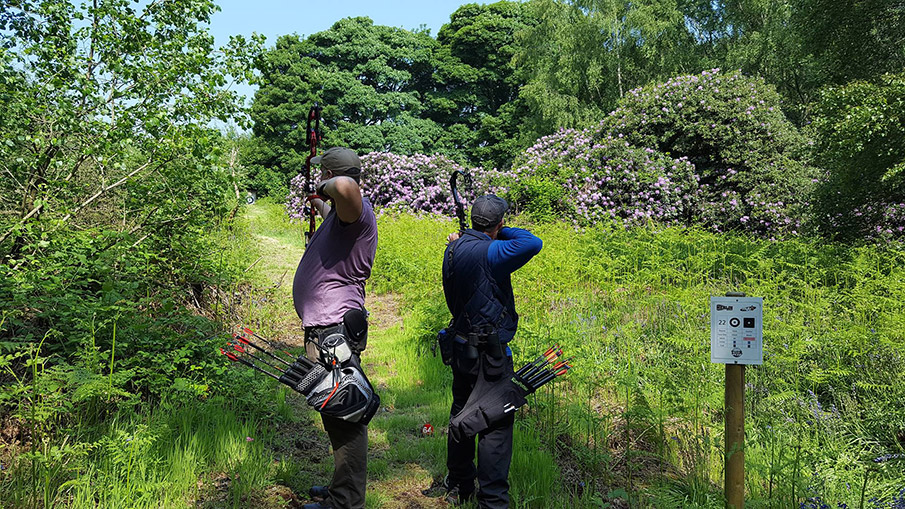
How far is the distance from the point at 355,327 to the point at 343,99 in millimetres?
28385

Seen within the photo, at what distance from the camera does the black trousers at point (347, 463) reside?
289cm

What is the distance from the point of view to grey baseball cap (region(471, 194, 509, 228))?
10.9 ft

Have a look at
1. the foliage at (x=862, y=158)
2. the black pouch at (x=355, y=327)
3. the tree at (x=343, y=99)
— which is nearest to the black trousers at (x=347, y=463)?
the black pouch at (x=355, y=327)

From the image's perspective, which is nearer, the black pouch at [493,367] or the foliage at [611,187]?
the black pouch at [493,367]

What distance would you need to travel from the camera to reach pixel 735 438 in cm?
290

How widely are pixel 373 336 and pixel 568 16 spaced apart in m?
24.0

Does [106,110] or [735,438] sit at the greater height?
[106,110]

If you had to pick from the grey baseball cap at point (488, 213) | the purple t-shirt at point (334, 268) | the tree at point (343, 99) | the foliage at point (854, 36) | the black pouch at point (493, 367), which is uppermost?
the tree at point (343, 99)

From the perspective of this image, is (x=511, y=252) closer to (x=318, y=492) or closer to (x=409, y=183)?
(x=318, y=492)

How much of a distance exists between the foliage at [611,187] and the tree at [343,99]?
54.6ft

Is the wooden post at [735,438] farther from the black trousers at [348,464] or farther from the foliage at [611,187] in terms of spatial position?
the foliage at [611,187]

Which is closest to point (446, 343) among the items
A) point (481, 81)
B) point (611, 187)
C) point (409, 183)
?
point (611, 187)

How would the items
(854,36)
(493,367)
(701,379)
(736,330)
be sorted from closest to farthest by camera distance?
(736,330) < (493,367) < (701,379) < (854,36)

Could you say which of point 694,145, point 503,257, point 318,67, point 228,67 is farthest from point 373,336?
point 318,67
